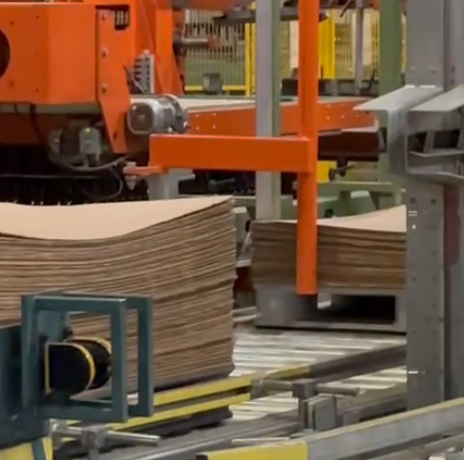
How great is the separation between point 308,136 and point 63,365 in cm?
144

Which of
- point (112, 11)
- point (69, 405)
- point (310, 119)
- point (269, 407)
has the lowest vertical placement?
point (269, 407)

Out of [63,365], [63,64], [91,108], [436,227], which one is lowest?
[63,365]

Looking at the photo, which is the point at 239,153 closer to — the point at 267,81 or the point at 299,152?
the point at 299,152

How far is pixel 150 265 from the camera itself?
3.34 meters

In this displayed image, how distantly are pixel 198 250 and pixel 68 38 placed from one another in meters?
2.86

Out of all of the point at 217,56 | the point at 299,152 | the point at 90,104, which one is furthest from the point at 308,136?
the point at 217,56

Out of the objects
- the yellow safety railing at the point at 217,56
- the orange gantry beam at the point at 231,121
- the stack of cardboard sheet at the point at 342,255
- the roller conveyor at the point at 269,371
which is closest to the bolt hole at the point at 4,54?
the orange gantry beam at the point at 231,121

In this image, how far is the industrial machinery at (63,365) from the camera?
2.45 meters

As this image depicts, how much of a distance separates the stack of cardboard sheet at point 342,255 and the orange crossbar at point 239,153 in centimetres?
32

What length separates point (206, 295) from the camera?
3.54m

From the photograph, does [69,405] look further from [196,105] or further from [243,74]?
[243,74]

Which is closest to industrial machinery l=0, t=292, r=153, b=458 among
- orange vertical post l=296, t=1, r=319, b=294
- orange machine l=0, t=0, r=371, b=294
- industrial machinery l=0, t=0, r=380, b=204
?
orange vertical post l=296, t=1, r=319, b=294

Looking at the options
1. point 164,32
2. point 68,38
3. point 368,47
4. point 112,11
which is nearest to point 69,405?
point 68,38

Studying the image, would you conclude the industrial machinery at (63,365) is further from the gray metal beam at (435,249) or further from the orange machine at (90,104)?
the orange machine at (90,104)
